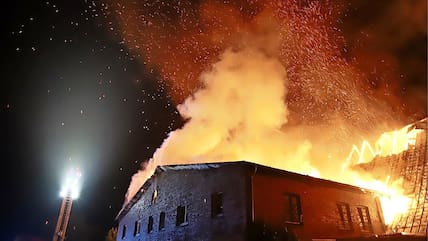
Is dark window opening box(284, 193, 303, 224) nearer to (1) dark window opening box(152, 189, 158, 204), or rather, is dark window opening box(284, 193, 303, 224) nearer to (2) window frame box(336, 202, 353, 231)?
(2) window frame box(336, 202, 353, 231)

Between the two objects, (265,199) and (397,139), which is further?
(397,139)

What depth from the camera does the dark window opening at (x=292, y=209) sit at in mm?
16594

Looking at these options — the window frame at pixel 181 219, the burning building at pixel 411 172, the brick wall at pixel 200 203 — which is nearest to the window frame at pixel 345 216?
the burning building at pixel 411 172

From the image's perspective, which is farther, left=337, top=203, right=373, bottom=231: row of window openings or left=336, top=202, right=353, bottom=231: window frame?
left=337, top=203, right=373, bottom=231: row of window openings

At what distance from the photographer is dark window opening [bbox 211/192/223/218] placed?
16220 millimetres

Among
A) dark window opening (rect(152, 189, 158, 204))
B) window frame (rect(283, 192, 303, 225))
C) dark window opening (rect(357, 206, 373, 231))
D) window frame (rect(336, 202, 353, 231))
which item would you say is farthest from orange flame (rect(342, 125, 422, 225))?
dark window opening (rect(152, 189, 158, 204))

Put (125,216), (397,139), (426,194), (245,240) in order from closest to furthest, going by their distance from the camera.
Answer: (245,240) < (426,194) < (397,139) < (125,216)

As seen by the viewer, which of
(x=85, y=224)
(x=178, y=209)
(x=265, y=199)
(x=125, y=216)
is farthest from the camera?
(x=85, y=224)

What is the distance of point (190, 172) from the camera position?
18.5m

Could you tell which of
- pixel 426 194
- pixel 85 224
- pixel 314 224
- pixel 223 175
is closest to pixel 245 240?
pixel 223 175

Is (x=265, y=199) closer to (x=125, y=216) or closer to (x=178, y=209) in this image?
(x=178, y=209)

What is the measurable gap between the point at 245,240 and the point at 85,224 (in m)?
38.7

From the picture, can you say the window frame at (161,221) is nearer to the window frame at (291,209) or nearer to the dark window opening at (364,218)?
the window frame at (291,209)

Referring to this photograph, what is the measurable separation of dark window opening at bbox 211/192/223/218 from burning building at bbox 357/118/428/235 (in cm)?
1080
